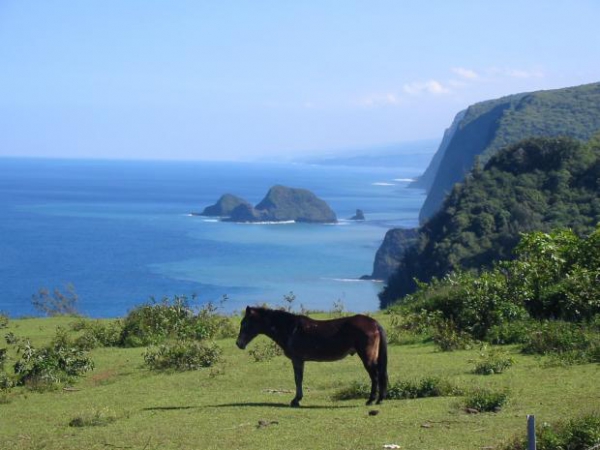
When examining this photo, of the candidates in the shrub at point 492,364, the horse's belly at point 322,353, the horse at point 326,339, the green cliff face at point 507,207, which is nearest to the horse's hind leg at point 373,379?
the horse at point 326,339

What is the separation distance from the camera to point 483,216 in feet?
171

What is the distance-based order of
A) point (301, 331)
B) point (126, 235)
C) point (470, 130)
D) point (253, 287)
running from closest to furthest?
1. point (301, 331)
2. point (253, 287)
3. point (126, 235)
4. point (470, 130)

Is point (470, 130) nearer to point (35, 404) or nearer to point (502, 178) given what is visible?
point (502, 178)

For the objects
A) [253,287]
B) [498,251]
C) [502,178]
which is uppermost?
[502,178]

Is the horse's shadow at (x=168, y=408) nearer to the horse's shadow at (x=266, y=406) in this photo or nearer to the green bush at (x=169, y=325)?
the horse's shadow at (x=266, y=406)

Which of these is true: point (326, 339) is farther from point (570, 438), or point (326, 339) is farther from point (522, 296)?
point (522, 296)

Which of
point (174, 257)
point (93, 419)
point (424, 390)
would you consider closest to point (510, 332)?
point (424, 390)

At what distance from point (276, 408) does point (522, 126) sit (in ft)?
402

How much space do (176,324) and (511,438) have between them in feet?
32.0

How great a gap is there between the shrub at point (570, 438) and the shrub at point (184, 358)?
266 inches

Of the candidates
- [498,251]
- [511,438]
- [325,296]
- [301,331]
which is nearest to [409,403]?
[301,331]

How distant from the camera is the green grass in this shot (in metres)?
8.55

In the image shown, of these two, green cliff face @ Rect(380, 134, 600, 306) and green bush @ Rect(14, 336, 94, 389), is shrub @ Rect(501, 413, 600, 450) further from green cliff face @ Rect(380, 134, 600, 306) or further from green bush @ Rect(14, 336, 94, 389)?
green cliff face @ Rect(380, 134, 600, 306)

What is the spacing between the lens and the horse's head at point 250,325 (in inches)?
438
